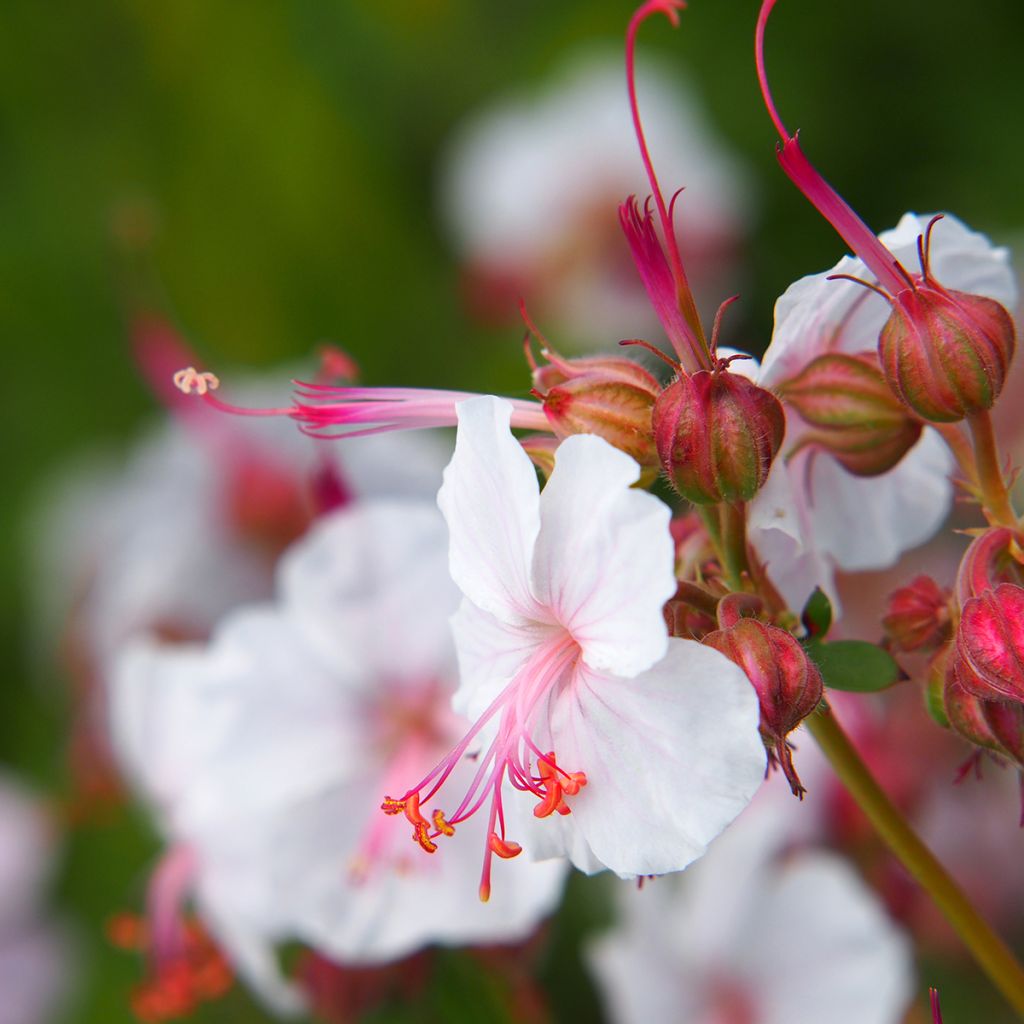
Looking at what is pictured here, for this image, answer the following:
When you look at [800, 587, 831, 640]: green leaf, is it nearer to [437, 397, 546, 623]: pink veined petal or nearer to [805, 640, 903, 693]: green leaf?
[805, 640, 903, 693]: green leaf

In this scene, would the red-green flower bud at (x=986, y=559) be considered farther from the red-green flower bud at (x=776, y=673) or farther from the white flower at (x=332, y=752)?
the white flower at (x=332, y=752)

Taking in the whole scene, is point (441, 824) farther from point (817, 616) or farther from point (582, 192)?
point (582, 192)

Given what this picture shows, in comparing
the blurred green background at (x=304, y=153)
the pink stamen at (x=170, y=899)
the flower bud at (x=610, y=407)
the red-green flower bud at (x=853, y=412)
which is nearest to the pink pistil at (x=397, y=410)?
the flower bud at (x=610, y=407)

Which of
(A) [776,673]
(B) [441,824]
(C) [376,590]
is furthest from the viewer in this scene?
(C) [376,590]

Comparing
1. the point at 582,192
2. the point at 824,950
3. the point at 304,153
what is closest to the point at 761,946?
the point at 824,950

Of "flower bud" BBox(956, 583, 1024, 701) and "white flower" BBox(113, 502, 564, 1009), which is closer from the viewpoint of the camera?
"flower bud" BBox(956, 583, 1024, 701)

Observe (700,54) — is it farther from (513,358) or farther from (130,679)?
(130,679)

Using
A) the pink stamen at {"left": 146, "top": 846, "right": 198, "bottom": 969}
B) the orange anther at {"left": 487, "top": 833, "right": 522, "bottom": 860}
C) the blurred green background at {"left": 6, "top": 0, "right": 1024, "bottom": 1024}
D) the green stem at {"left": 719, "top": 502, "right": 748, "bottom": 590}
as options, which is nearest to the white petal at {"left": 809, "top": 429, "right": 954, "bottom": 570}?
the green stem at {"left": 719, "top": 502, "right": 748, "bottom": 590}
